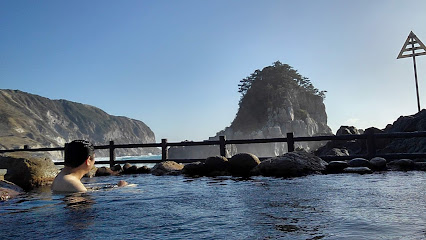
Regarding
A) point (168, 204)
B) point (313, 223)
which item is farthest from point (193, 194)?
point (313, 223)

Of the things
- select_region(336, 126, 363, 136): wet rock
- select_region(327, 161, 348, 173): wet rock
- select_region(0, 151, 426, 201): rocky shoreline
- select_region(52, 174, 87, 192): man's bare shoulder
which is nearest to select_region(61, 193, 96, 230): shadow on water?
select_region(52, 174, 87, 192): man's bare shoulder

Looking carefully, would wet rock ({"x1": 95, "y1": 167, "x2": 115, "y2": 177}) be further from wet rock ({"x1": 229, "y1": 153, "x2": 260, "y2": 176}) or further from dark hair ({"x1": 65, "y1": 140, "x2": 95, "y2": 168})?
dark hair ({"x1": 65, "y1": 140, "x2": 95, "y2": 168})

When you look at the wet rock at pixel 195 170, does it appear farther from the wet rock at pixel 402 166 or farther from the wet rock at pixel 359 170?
the wet rock at pixel 402 166

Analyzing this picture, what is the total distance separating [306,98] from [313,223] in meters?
101

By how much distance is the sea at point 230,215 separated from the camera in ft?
11.2

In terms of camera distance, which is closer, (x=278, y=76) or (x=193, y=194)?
(x=193, y=194)

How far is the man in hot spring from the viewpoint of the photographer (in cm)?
584

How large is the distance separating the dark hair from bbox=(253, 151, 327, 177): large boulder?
20.0 feet

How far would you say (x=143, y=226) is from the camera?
3867 millimetres

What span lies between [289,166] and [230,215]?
6548 millimetres

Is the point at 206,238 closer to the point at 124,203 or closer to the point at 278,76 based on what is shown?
the point at 124,203

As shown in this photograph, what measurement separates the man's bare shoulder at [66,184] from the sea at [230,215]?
0.55 ft

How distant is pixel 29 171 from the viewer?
9.40 meters

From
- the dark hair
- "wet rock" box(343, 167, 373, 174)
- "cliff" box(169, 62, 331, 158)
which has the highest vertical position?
"cliff" box(169, 62, 331, 158)
